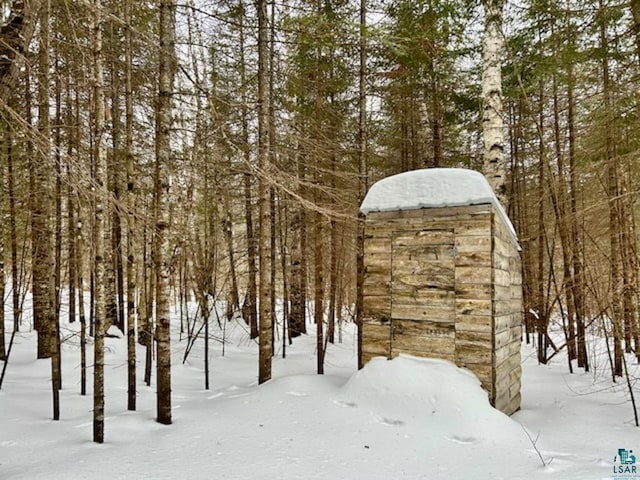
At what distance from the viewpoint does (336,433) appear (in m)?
3.82

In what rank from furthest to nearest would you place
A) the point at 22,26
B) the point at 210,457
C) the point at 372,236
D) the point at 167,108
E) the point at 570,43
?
the point at 570,43 → the point at 372,236 → the point at 167,108 → the point at 210,457 → the point at 22,26

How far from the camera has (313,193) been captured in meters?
7.98

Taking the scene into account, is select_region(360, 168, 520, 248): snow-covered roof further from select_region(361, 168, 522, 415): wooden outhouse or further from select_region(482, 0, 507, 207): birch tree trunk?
select_region(482, 0, 507, 207): birch tree trunk

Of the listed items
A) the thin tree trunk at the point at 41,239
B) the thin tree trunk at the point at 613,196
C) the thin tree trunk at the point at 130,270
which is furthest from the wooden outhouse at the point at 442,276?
the thin tree trunk at the point at 41,239

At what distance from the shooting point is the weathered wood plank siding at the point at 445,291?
172 inches

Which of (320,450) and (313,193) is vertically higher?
(313,193)

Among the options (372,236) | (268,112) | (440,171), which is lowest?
(372,236)

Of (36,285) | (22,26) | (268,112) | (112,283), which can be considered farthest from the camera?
(112,283)

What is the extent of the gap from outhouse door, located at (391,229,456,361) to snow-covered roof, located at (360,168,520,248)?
335mm

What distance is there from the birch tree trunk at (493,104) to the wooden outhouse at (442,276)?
3.84ft

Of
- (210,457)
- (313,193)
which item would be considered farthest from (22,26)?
(313,193)

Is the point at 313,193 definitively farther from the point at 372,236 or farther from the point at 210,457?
the point at 210,457

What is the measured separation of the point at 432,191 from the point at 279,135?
3205 millimetres

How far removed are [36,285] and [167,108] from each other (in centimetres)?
557
